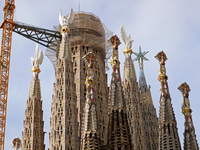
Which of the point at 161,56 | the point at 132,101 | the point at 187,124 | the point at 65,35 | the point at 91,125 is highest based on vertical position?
A: the point at 65,35

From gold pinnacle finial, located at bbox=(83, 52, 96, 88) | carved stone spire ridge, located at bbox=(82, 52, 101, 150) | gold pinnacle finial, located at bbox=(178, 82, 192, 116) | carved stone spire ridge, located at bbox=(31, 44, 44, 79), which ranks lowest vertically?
carved stone spire ridge, located at bbox=(82, 52, 101, 150)

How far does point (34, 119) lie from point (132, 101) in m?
8.74

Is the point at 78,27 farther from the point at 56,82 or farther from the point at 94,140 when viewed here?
the point at 94,140

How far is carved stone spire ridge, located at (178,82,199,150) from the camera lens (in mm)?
35062

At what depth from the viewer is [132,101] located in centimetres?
4666

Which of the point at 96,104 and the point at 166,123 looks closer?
the point at 166,123

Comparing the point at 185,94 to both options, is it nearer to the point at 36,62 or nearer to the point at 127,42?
the point at 127,42

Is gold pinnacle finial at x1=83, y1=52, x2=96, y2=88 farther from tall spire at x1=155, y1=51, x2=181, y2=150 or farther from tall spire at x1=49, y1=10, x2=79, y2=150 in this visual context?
tall spire at x1=49, y1=10, x2=79, y2=150

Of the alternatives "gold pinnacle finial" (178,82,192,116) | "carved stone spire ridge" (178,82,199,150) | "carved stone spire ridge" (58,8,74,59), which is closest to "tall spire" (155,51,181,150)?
"gold pinnacle finial" (178,82,192,116)

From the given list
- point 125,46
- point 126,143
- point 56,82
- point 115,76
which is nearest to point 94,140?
point 126,143

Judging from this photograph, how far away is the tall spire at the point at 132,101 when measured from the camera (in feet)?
147

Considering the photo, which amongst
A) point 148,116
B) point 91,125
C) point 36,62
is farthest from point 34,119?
point 148,116

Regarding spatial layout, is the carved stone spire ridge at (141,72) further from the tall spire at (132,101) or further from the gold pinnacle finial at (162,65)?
the gold pinnacle finial at (162,65)

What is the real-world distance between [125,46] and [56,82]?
9.39 metres
